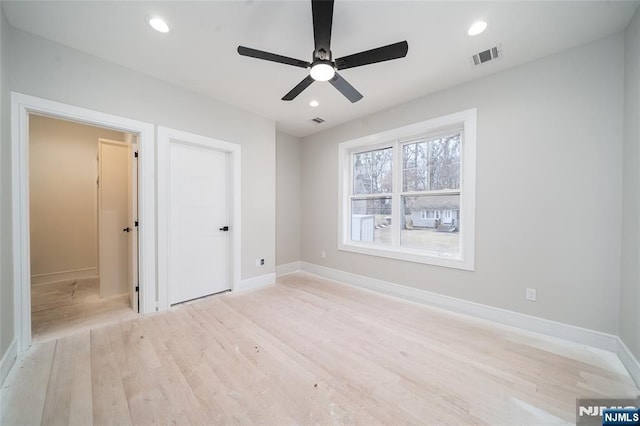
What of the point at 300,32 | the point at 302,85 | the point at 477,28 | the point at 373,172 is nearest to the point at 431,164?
the point at 373,172

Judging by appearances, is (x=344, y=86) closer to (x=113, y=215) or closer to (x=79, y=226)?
(x=113, y=215)

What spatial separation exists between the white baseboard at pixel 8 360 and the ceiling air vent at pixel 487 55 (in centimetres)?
480

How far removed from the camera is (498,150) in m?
2.63

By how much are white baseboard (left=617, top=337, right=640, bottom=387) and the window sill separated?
3.92 ft

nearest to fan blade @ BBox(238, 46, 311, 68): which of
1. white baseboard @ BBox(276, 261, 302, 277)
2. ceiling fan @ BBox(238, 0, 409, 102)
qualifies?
ceiling fan @ BBox(238, 0, 409, 102)

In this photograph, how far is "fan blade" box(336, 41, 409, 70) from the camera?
171cm

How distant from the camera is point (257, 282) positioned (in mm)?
3830

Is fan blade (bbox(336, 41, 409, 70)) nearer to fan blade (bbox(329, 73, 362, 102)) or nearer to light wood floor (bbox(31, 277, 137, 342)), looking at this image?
fan blade (bbox(329, 73, 362, 102))

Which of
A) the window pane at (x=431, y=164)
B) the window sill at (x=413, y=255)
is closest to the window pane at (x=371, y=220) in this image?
the window sill at (x=413, y=255)

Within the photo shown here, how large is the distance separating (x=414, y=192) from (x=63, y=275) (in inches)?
241

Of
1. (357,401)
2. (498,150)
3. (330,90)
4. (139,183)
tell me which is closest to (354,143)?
(330,90)

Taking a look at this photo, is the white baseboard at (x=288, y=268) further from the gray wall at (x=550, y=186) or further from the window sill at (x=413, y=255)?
the gray wall at (x=550, y=186)

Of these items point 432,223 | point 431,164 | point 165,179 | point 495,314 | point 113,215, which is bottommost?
point 495,314

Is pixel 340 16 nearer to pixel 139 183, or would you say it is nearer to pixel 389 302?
pixel 139 183
